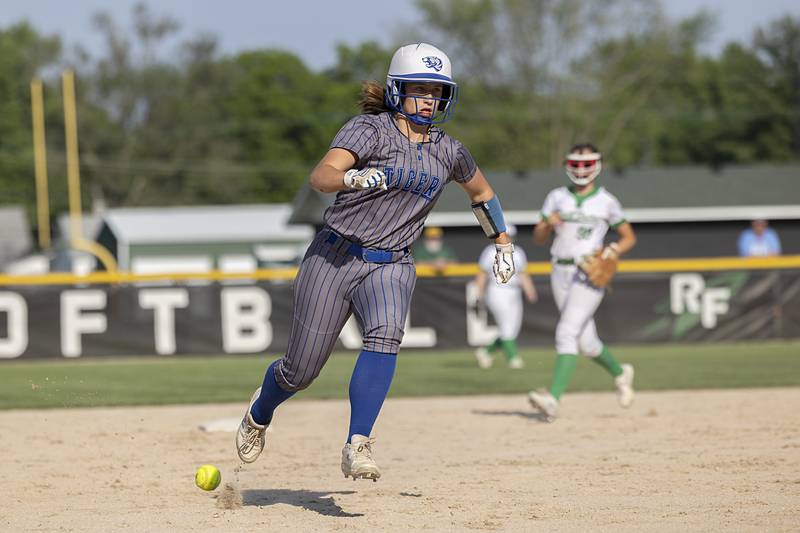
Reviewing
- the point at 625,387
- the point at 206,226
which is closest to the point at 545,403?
the point at 625,387

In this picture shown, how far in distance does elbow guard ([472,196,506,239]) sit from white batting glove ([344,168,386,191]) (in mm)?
1284

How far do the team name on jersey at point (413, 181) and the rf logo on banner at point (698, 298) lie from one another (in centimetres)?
1402

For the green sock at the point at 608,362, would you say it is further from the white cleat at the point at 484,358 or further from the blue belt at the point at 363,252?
the white cleat at the point at 484,358

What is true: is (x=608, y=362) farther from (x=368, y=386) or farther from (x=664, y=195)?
(x=664, y=195)

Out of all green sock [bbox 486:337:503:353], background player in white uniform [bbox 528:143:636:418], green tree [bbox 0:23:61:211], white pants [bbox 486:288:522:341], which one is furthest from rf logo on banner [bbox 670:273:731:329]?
green tree [bbox 0:23:61:211]

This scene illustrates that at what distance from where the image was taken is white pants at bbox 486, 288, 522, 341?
1622cm

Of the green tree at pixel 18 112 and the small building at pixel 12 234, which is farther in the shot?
the green tree at pixel 18 112

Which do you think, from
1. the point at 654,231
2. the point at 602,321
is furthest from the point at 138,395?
the point at 654,231

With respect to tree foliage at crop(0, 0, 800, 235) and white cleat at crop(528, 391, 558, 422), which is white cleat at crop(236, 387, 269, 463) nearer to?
white cleat at crop(528, 391, 558, 422)

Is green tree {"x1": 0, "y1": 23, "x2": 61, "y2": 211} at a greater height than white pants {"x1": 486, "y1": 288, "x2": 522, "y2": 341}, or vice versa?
green tree {"x1": 0, "y1": 23, "x2": 61, "y2": 211}

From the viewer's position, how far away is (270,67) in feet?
285

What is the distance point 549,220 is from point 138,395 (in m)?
5.24

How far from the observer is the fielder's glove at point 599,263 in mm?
10445

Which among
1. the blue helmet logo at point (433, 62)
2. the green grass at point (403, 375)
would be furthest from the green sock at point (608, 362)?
the blue helmet logo at point (433, 62)
